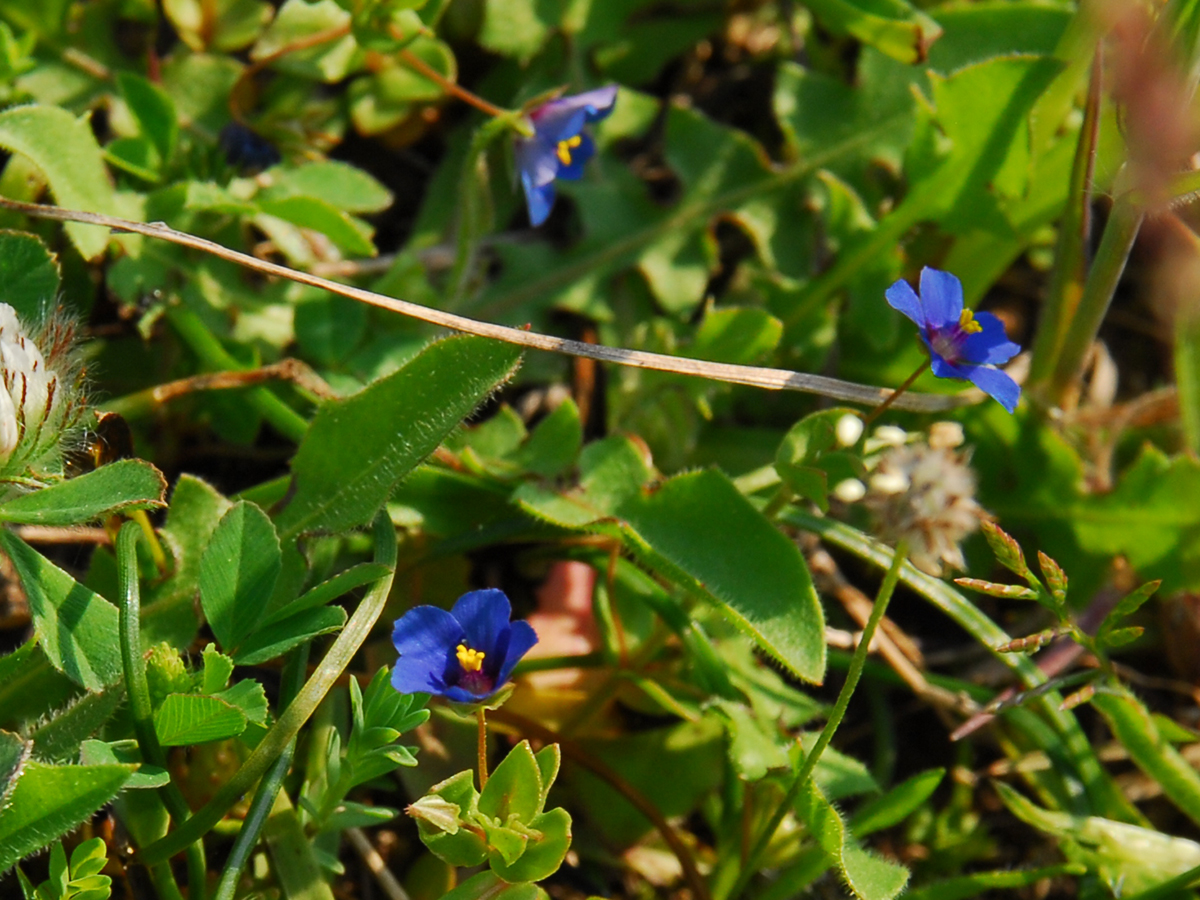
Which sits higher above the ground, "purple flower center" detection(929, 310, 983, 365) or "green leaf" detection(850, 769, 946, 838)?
"purple flower center" detection(929, 310, 983, 365)

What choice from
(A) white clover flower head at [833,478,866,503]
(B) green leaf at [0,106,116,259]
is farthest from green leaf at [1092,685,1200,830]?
(B) green leaf at [0,106,116,259]

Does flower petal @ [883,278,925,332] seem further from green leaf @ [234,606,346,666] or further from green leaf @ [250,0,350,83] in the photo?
green leaf @ [250,0,350,83]

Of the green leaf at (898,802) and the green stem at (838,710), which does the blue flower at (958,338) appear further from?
the green leaf at (898,802)

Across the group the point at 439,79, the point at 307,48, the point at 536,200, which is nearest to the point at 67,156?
the point at 307,48

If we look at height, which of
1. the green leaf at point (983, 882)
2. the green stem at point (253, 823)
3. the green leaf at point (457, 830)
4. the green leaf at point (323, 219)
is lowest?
the green leaf at point (983, 882)

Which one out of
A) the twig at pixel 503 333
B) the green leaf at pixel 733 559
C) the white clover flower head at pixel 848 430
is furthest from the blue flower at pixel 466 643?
the white clover flower head at pixel 848 430

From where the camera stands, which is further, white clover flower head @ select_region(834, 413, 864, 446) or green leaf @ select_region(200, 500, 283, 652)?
white clover flower head @ select_region(834, 413, 864, 446)

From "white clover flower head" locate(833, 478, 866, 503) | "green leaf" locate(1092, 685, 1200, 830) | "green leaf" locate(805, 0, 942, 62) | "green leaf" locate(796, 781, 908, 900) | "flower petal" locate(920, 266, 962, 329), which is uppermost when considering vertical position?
"green leaf" locate(805, 0, 942, 62)
